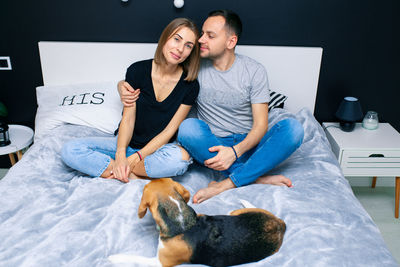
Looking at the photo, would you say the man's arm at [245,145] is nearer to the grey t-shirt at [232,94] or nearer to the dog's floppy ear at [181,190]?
the grey t-shirt at [232,94]

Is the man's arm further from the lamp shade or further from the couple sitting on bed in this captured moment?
the lamp shade

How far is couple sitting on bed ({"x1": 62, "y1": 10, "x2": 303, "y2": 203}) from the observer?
1.85 metres

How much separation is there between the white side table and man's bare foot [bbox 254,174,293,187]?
157 centimetres

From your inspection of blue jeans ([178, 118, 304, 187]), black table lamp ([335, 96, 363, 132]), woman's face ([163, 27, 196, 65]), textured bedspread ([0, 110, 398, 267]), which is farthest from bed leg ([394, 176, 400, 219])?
woman's face ([163, 27, 196, 65])

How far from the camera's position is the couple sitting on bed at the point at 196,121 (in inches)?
72.7

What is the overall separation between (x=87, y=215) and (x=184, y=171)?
1.87 feet

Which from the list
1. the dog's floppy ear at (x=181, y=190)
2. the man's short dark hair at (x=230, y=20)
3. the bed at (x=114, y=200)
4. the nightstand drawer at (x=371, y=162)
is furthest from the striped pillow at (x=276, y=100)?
the dog's floppy ear at (x=181, y=190)

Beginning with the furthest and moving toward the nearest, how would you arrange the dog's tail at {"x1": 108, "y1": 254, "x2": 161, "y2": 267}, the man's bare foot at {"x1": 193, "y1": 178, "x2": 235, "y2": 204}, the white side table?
the white side table
the man's bare foot at {"x1": 193, "y1": 178, "x2": 235, "y2": 204}
the dog's tail at {"x1": 108, "y1": 254, "x2": 161, "y2": 267}

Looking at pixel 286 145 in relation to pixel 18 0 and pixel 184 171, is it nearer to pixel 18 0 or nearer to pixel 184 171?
pixel 184 171

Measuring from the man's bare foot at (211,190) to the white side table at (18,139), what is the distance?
133cm

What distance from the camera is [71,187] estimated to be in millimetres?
1771

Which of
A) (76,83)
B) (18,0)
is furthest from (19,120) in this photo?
(18,0)

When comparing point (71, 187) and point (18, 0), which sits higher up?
point (18, 0)

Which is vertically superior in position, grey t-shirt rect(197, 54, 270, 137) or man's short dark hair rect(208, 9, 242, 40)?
man's short dark hair rect(208, 9, 242, 40)
